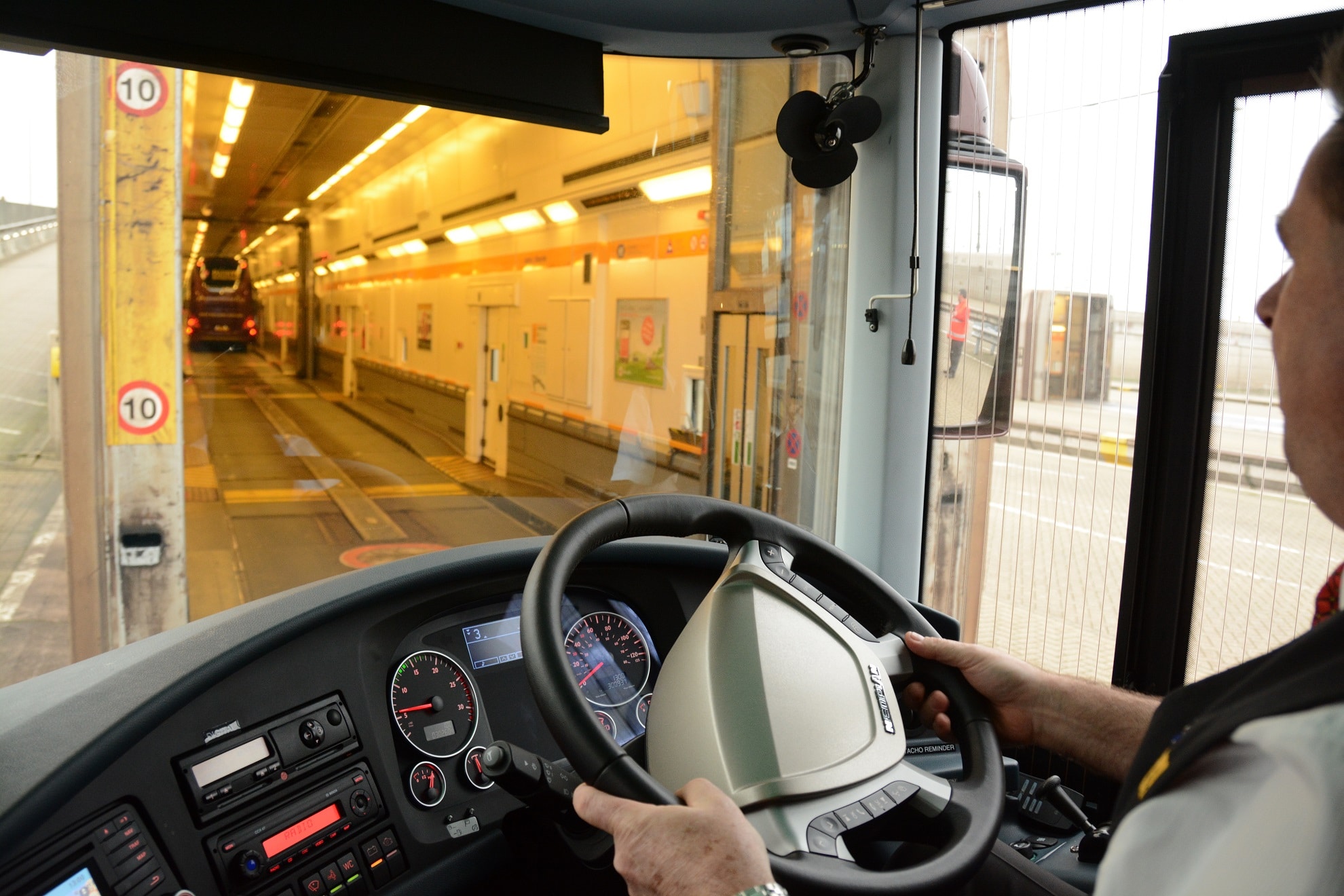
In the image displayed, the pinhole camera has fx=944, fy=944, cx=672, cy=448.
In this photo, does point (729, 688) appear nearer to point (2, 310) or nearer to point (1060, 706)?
point (1060, 706)

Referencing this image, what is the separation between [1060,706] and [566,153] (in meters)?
2.73

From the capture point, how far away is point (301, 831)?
1365 millimetres

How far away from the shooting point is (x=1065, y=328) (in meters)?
2.25

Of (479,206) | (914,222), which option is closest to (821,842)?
(914,222)

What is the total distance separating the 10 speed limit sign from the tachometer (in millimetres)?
1226

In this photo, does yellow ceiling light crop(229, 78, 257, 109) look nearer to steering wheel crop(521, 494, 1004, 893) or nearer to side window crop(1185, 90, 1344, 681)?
steering wheel crop(521, 494, 1004, 893)

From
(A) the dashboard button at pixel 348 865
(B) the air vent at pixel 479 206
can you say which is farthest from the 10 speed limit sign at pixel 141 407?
(B) the air vent at pixel 479 206

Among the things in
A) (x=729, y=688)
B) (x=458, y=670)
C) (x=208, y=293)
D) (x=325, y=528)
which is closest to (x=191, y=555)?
(x=325, y=528)

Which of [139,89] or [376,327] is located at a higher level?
→ [139,89]

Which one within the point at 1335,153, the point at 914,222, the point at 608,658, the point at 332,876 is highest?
the point at 914,222

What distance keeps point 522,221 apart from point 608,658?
9.94 ft

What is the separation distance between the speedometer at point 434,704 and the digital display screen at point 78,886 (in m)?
0.48

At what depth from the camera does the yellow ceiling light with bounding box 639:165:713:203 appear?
2.98 metres

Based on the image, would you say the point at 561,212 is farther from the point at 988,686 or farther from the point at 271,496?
the point at 988,686
